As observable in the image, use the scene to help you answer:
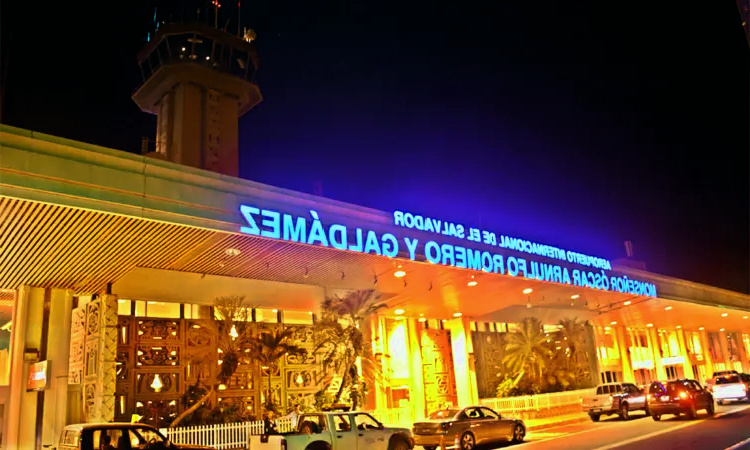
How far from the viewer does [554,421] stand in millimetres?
26922

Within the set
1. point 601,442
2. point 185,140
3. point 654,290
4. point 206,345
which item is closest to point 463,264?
point 601,442

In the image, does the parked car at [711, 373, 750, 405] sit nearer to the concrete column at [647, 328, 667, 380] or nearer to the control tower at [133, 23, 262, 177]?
the concrete column at [647, 328, 667, 380]

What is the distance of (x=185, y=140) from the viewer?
34.3 metres

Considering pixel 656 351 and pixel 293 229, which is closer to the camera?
pixel 293 229

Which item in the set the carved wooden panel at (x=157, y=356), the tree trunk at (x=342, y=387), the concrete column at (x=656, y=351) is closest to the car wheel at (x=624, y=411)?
the tree trunk at (x=342, y=387)

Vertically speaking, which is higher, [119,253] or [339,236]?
[339,236]

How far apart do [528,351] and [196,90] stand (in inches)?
1020

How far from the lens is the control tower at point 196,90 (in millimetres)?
35156

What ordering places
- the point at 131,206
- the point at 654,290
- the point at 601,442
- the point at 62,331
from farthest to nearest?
1. the point at 654,290
2. the point at 62,331
3. the point at 601,442
4. the point at 131,206

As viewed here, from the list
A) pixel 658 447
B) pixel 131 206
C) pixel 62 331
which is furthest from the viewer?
pixel 62 331

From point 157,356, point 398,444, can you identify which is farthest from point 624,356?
point 157,356

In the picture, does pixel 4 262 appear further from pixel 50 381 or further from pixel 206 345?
pixel 206 345

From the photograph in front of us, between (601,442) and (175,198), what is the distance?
13927mm

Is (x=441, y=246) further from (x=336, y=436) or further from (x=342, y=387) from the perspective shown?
(x=336, y=436)
